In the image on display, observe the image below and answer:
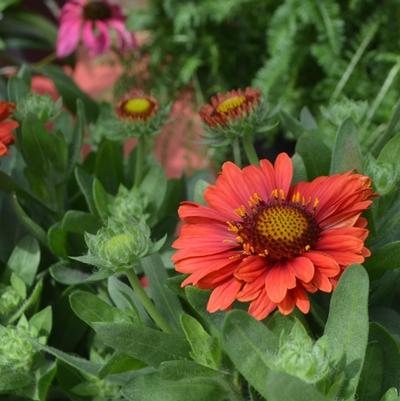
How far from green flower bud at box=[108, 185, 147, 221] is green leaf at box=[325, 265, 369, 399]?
0.80ft

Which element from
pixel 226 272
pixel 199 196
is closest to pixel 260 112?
pixel 199 196

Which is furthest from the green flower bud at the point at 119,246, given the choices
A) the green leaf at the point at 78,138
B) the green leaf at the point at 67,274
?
the green leaf at the point at 78,138

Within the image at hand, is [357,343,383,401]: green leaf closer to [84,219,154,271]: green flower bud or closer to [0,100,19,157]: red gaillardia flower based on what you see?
[84,219,154,271]: green flower bud

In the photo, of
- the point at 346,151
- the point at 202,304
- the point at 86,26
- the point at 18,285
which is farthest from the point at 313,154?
the point at 86,26

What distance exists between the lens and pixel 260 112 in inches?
23.9

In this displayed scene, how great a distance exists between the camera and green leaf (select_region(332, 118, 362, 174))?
54cm

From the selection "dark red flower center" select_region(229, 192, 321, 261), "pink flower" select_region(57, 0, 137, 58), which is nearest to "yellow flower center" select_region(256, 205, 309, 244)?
"dark red flower center" select_region(229, 192, 321, 261)

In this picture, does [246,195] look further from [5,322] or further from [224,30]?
[224,30]

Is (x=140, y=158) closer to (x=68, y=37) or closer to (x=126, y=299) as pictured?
(x=126, y=299)

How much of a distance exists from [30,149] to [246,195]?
255mm

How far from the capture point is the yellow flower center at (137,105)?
684 mm

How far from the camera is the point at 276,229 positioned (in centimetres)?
49

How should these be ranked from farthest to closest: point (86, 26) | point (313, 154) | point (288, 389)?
1. point (86, 26)
2. point (313, 154)
3. point (288, 389)

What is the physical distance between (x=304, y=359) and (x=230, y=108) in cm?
26
